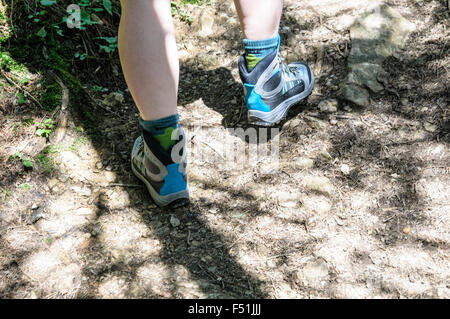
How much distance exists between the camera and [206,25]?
300cm

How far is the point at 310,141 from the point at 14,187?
5.24ft

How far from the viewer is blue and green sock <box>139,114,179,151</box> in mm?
1643

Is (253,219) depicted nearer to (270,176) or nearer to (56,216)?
(270,176)

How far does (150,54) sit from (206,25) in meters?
1.65

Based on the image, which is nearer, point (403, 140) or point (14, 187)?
point (14, 187)

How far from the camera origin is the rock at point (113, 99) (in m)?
2.46

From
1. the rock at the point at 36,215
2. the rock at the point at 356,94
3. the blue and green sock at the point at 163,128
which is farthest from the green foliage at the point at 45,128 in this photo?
the rock at the point at 356,94

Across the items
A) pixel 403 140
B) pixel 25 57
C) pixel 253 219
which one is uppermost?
pixel 25 57

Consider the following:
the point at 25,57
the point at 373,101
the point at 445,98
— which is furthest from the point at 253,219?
the point at 25,57

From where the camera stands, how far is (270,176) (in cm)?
201

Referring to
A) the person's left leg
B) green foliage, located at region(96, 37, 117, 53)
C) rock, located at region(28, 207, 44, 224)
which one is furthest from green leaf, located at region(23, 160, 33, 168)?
green foliage, located at region(96, 37, 117, 53)

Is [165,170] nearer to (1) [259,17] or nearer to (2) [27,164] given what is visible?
(2) [27,164]

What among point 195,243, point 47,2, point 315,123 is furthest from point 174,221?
point 47,2

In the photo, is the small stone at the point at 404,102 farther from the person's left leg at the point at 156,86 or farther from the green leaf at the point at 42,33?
the green leaf at the point at 42,33
